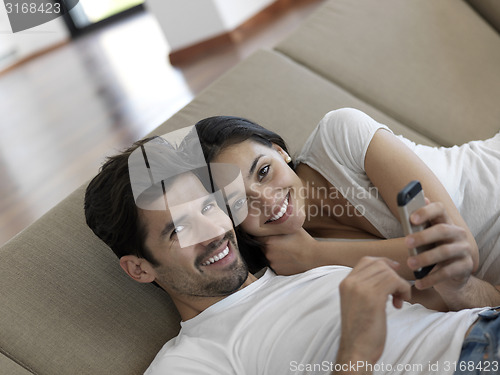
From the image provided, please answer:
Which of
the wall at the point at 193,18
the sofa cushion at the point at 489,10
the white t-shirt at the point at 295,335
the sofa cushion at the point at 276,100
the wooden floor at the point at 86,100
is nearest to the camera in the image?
the white t-shirt at the point at 295,335

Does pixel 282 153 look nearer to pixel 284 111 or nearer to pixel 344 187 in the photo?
pixel 344 187

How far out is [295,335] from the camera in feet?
3.40

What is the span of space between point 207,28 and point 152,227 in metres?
2.77

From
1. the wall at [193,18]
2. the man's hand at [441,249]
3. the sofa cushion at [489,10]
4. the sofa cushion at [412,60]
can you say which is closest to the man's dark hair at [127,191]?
the man's hand at [441,249]

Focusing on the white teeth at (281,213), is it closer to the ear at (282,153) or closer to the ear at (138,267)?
the ear at (282,153)

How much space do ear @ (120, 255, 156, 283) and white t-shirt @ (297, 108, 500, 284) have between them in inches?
17.1

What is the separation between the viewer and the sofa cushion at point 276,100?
61.8 inches

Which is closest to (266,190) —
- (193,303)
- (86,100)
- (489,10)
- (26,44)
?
(193,303)

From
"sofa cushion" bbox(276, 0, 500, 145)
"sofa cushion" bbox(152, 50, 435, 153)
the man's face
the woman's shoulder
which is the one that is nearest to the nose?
the man's face

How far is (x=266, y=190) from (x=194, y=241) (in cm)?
21

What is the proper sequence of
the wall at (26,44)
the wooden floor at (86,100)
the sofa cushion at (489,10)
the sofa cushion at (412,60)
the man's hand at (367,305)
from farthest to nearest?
the wall at (26,44) → the wooden floor at (86,100) → the sofa cushion at (489,10) → the sofa cushion at (412,60) → the man's hand at (367,305)

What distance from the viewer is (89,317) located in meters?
1.21

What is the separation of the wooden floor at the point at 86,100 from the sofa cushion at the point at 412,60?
919 millimetres

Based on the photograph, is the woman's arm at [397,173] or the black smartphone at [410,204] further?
the woman's arm at [397,173]
